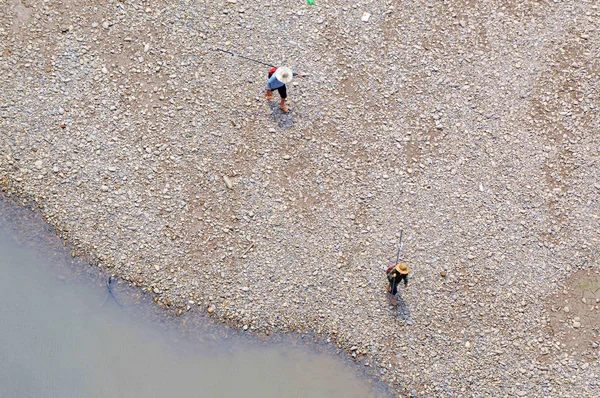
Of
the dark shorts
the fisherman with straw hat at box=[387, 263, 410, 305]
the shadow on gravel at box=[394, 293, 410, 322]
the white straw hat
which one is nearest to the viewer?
the fisherman with straw hat at box=[387, 263, 410, 305]

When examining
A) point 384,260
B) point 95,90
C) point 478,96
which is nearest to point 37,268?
point 95,90

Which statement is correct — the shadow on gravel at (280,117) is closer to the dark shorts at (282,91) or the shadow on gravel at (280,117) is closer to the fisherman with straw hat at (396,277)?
the dark shorts at (282,91)

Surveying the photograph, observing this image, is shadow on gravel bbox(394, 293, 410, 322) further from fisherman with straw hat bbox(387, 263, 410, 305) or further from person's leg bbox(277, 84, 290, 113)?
person's leg bbox(277, 84, 290, 113)

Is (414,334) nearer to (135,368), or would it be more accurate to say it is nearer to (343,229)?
(343,229)

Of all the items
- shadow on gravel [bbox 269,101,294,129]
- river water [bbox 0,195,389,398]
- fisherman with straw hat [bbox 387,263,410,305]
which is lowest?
river water [bbox 0,195,389,398]

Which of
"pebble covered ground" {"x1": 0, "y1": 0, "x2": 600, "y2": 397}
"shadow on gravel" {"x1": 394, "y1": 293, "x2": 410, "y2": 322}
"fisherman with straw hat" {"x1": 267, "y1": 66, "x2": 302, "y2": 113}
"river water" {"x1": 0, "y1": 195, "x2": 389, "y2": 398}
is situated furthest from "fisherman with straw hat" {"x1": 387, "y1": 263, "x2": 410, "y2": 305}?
"fisherman with straw hat" {"x1": 267, "y1": 66, "x2": 302, "y2": 113}

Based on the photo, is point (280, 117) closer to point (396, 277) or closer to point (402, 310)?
point (396, 277)

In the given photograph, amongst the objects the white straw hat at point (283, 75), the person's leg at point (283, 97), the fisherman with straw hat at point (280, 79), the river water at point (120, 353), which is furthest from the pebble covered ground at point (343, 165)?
the white straw hat at point (283, 75)
